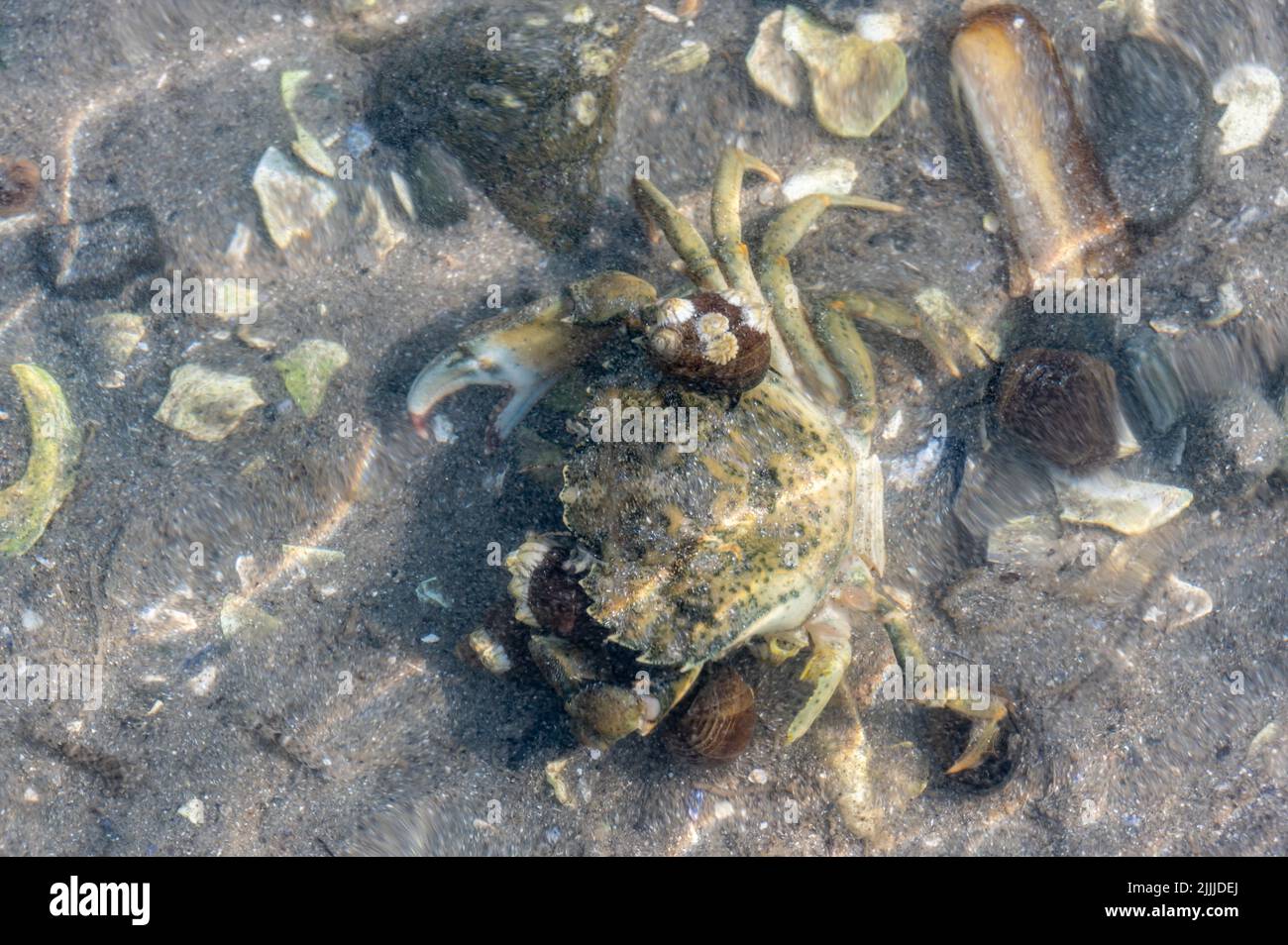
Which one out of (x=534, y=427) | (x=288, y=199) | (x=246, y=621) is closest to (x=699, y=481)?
(x=534, y=427)

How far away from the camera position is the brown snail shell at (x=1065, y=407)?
396 cm

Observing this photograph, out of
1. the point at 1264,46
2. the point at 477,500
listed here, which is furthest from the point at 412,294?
the point at 1264,46

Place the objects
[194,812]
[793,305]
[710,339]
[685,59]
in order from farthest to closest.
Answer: [685,59] < [793,305] < [194,812] < [710,339]

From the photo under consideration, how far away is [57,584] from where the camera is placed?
4.17 metres

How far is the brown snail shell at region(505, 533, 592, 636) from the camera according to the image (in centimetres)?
360

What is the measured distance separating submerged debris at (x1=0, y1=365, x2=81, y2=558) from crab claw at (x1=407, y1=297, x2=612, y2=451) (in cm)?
190

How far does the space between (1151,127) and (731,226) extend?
2335 mm

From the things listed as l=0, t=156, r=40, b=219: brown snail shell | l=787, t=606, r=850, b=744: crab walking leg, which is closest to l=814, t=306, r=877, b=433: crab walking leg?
l=787, t=606, r=850, b=744: crab walking leg

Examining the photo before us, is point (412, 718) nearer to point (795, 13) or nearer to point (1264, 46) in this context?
point (795, 13)

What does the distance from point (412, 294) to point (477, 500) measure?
1281mm

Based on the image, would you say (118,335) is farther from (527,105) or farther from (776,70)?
(776,70)

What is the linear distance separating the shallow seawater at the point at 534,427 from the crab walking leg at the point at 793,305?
282 mm

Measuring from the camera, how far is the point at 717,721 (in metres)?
3.62

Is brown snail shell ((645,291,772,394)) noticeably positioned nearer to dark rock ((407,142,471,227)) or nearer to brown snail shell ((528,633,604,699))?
brown snail shell ((528,633,604,699))
